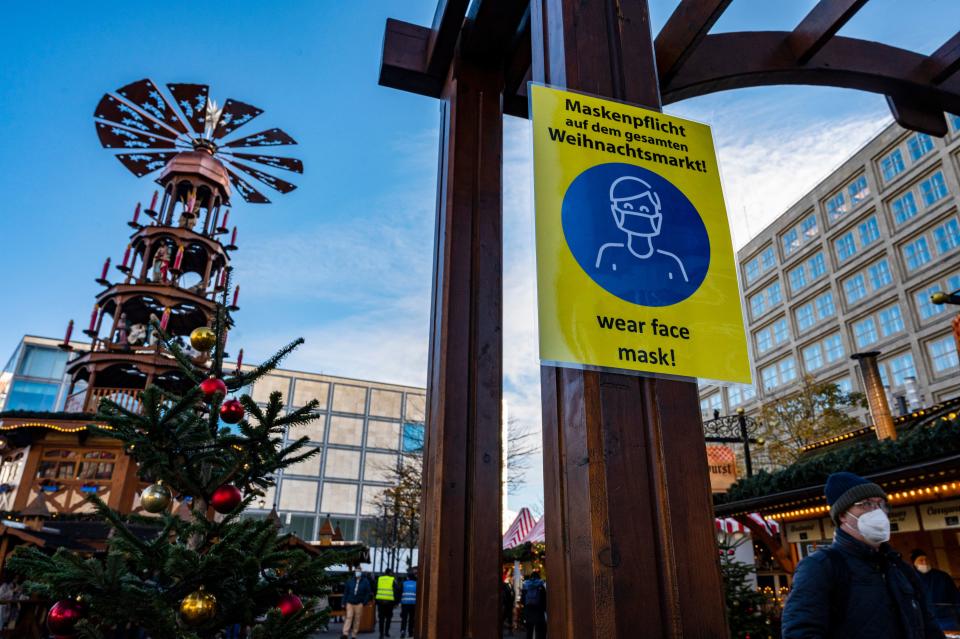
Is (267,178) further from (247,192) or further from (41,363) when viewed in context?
(41,363)

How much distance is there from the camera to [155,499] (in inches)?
124

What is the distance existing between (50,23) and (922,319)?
5326cm

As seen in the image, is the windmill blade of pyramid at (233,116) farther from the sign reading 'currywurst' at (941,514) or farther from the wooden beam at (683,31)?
the sign reading 'currywurst' at (941,514)

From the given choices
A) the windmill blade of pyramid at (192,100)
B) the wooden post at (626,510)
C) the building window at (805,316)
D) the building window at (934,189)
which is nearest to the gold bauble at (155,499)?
the wooden post at (626,510)

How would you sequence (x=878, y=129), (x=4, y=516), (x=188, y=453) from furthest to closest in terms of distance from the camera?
(x=878, y=129) → (x=4, y=516) → (x=188, y=453)

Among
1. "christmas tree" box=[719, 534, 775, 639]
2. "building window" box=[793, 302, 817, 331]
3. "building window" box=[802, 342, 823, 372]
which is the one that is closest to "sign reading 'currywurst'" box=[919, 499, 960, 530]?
"christmas tree" box=[719, 534, 775, 639]

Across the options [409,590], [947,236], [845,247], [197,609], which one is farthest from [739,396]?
[197,609]

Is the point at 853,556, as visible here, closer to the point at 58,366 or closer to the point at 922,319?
the point at 922,319

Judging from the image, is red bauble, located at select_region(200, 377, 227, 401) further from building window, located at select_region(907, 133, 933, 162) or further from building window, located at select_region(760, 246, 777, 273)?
building window, located at select_region(760, 246, 777, 273)

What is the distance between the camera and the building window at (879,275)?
127 ft

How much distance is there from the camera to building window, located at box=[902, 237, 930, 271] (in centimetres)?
3594

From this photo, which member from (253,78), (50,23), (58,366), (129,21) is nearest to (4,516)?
(253,78)

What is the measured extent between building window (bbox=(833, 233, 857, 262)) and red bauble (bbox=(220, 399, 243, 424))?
1874 inches

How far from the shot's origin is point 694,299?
1744mm
